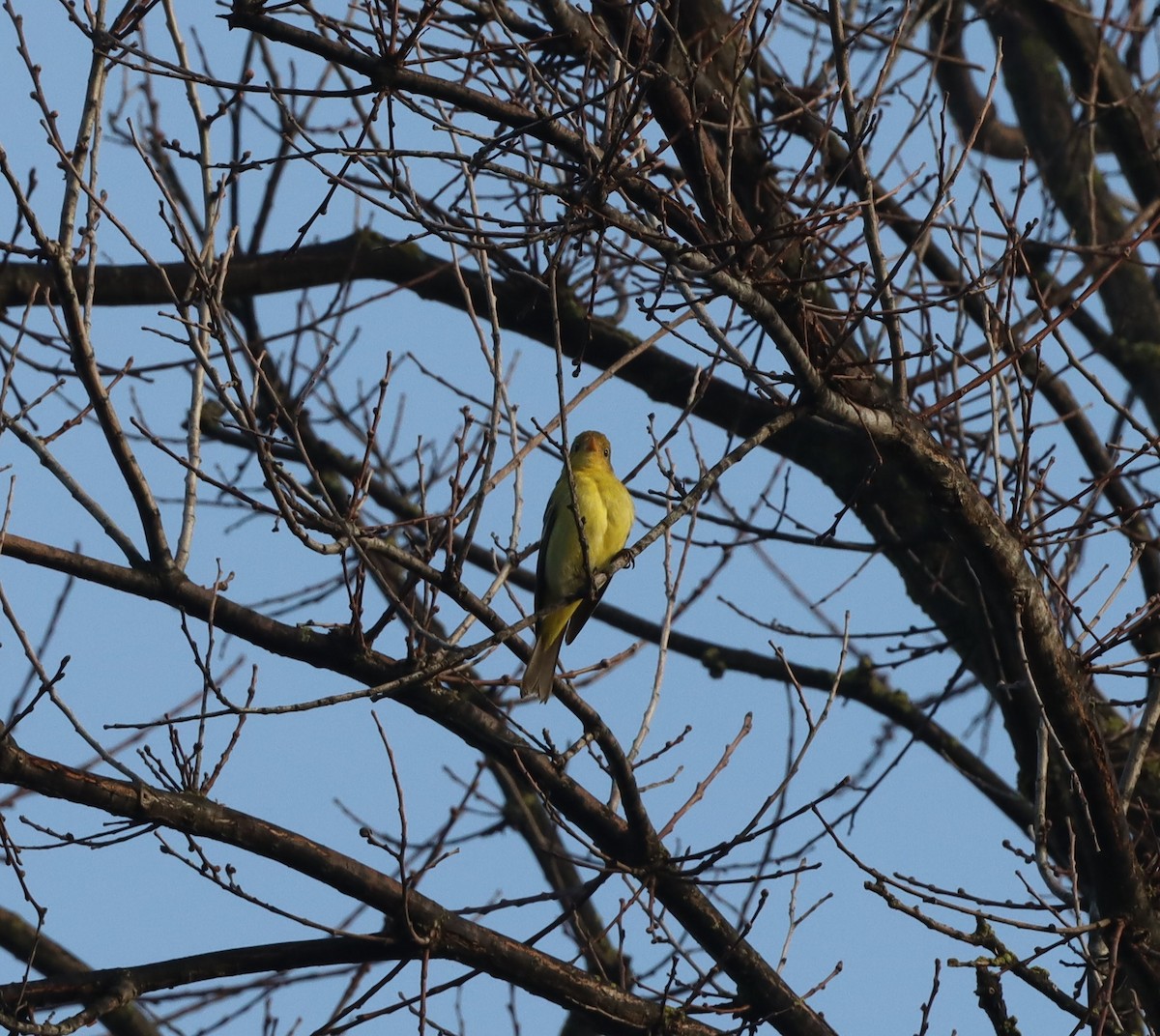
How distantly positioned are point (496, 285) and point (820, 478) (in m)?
1.81

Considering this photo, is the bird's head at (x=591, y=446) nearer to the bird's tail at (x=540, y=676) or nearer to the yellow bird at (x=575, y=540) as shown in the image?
the yellow bird at (x=575, y=540)

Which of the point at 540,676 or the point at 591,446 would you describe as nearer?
the point at 540,676

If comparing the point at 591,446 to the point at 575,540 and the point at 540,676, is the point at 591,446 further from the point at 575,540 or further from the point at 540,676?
the point at 540,676

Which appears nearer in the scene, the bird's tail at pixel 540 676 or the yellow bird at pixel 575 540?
the bird's tail at pixel 540 676

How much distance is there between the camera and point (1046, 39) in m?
7.32

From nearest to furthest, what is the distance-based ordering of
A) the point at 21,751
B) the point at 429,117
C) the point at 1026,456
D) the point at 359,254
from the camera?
1. the point at 429,117
2. the point at 21,751
3. the point at 1026,456
4. the point at 359,254

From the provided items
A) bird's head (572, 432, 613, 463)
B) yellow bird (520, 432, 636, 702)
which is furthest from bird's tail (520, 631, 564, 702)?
bird's head (572, 432, 613, 463)

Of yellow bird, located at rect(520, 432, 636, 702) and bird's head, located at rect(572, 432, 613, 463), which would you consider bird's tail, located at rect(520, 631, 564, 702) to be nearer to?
yellow bird, located at rect(520, 432, 636, 702)

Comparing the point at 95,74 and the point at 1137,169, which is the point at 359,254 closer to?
the point at 95,74

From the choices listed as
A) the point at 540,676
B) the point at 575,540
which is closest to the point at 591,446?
the point at 575,540

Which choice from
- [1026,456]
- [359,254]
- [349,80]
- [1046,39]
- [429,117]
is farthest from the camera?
[1046,39]

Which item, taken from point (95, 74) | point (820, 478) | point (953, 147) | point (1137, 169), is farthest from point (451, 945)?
point (1137, 169)

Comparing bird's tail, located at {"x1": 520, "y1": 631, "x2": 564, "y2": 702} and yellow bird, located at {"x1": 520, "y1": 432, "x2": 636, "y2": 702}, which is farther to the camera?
yellow bird, located at {"x1": 520, "y1": 432, "x2": 636, "y2": 702}

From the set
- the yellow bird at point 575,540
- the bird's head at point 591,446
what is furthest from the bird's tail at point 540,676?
the bird's head at point 591,446
